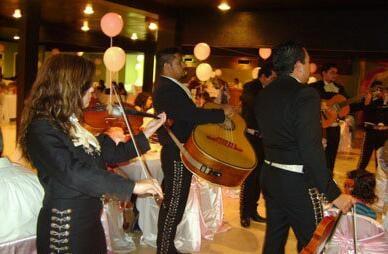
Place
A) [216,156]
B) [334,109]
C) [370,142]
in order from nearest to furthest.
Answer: [216,156]
[334,109]
[370,142]

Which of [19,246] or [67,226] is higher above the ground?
[67,226]

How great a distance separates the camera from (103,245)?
5.57 feet

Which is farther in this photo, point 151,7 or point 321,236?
point 151,7

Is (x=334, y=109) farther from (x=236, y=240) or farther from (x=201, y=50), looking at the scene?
(x=201, y=50)

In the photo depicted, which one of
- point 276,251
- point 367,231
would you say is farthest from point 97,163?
point 367,231

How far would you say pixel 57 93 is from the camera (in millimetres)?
1509

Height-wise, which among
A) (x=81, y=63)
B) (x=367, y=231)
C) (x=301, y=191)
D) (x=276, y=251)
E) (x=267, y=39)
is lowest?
(x=276, y=251)

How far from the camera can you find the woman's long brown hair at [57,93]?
59.1 inches

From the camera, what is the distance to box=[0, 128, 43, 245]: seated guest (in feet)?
6.01

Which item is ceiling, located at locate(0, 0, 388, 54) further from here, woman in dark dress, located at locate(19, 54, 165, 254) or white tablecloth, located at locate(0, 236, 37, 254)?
woman in dark dress, located at locate(19, 54, 165, 254)

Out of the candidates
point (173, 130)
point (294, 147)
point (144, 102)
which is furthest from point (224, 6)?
point (294, 147)

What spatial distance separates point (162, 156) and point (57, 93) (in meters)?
1.41

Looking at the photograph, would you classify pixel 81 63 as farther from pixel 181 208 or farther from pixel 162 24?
pixel 162 24

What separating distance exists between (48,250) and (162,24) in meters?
6.47
